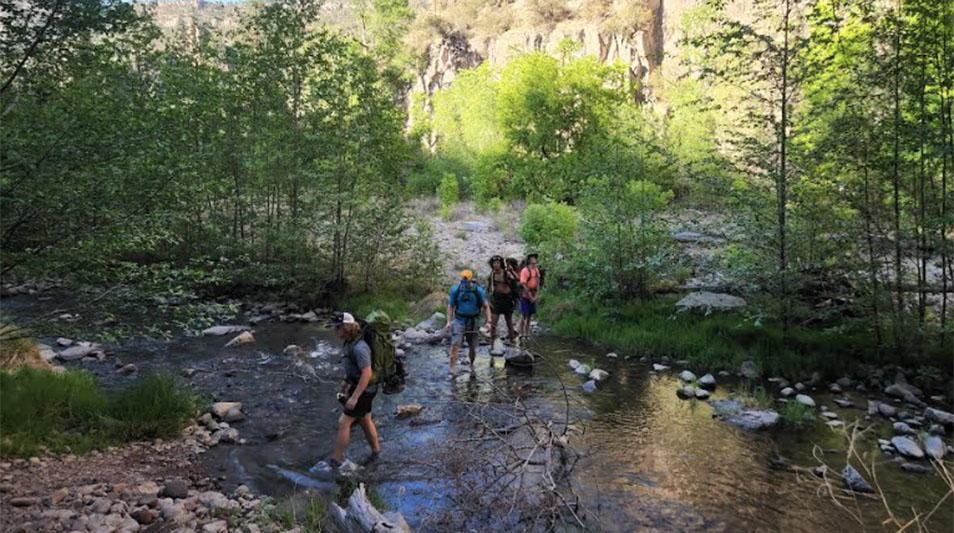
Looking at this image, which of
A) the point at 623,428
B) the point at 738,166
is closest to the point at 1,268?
the point at 623,428

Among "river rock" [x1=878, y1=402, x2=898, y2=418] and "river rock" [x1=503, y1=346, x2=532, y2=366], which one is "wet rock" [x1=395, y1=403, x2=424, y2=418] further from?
"river rock" [x1=878, y1=402, x2=898, y2=418]

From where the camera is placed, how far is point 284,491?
6.39 metres

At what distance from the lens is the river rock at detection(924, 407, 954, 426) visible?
26.7 feet

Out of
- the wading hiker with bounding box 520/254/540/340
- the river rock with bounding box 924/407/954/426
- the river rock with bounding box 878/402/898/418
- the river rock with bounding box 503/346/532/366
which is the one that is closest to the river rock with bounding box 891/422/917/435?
the river rock with bounding box 878/402/898/418

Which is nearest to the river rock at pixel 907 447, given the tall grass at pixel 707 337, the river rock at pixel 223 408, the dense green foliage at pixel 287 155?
the tall grass at pixel 707 337

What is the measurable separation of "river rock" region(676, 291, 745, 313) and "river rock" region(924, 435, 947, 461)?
5.11 m

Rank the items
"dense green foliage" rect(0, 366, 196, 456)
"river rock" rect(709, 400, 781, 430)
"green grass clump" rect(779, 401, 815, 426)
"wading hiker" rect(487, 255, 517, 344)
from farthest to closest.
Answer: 1. "wading hiker" rect(487, 255, 517, 344)
2. "green grass clump" rect(779, 401, 815, 426)
3. "river rock" rect(709, 400, 781, 430)
4. "dense green foliage" rect(0, 366, 196, 456)

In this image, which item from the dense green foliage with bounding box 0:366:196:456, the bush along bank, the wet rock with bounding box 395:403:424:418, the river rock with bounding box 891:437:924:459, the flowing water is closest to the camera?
the flowing water

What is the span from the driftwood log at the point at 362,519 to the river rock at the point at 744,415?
5650 millimetres

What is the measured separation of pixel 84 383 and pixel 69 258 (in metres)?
2.61

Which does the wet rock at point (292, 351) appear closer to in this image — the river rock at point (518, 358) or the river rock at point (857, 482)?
the river rock at point (518, 358)

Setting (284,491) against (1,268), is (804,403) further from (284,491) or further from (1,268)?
(1,268)

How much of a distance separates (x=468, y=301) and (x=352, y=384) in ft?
12.9

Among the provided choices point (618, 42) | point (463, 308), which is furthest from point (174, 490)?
point (618, 42)
